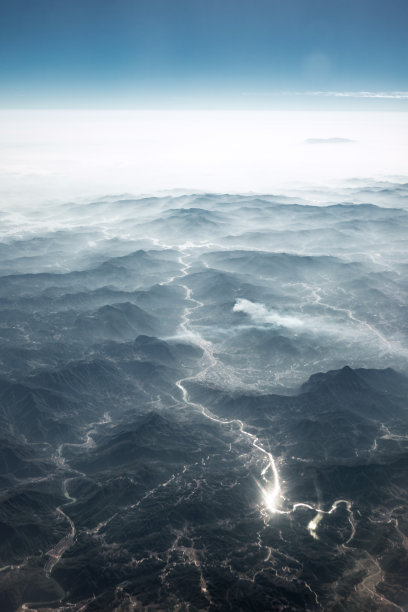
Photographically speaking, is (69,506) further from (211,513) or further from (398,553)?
(398,553)

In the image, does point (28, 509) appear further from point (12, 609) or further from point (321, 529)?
point (321, 529)

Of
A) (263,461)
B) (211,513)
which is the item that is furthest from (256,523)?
(263,461)

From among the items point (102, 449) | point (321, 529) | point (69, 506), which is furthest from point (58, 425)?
point (321, 529)

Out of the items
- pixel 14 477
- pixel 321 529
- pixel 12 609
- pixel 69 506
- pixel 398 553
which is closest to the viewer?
pixel 12 609

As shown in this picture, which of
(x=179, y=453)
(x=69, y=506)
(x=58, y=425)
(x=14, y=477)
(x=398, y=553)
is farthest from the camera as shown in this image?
(x=58, y=425)

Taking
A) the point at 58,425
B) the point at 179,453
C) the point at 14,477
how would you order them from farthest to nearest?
the point at 58,425
the point at 179,453
the point at 14,477

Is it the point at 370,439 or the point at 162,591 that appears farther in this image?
the point at 370,439

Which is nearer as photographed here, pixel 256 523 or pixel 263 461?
pixel 256 523

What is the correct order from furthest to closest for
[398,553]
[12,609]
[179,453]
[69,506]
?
[179,453]
[69,506]
[398,553]
[12,609]
